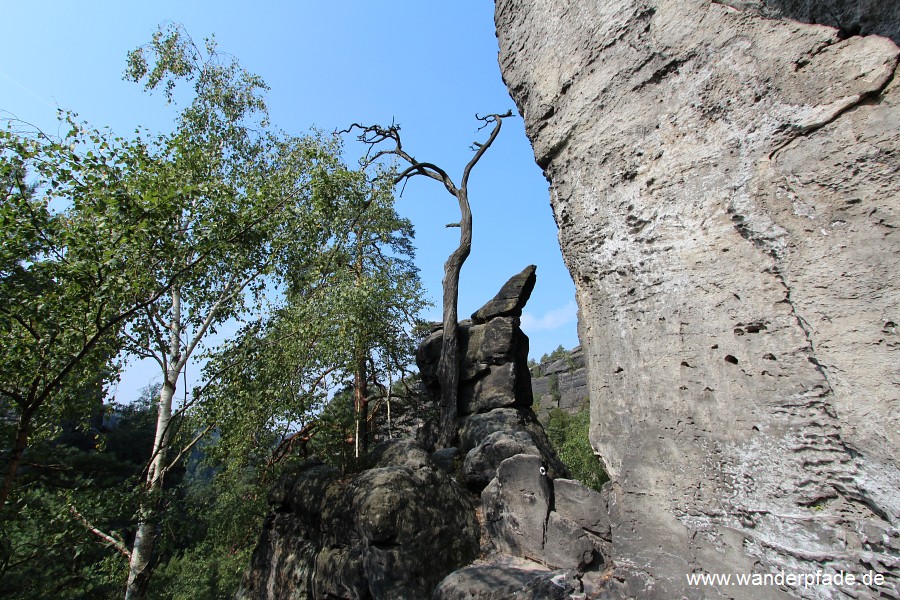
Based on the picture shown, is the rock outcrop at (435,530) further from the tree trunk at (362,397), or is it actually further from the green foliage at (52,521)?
the tree trunk at (362,397)

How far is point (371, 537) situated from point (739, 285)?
5369 mm

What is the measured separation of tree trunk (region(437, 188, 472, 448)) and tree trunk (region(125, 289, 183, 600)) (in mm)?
5451

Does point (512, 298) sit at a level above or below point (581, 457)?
above

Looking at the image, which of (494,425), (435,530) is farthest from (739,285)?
(494,425)

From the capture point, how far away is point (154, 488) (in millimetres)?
6758

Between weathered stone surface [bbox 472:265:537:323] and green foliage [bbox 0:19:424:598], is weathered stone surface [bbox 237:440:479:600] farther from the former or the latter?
weathered stone surface [bbox 472:265:537:323]

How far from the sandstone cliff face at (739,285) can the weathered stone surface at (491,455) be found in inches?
187

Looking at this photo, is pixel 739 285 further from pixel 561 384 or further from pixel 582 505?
pixel 561 384

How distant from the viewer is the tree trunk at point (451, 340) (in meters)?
10.7

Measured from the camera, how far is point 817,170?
1943 millimetres

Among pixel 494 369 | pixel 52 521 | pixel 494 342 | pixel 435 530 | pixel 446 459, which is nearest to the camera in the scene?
pixel 52 521

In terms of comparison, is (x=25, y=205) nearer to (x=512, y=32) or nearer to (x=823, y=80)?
(x=512, y=32)

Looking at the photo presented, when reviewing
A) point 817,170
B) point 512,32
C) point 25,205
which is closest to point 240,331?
point 25,205

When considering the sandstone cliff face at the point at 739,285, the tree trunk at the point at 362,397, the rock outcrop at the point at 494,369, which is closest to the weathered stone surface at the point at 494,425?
the rock outcrop at the point at 494,369
